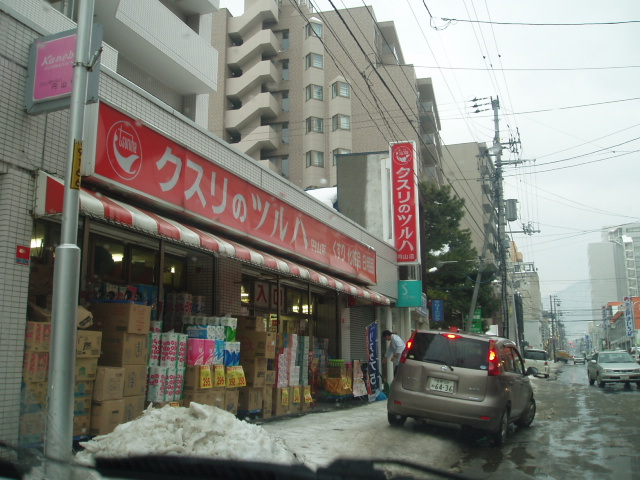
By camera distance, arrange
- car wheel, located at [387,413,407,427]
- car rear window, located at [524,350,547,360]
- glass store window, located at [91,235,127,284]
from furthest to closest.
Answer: car rear window, located at [524,350,547,360]
car wheel, located at [387,413,407,427]
glass store window, located at [91,235,127,284]

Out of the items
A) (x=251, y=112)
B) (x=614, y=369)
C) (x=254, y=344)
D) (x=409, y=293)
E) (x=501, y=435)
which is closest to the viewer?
(x=501, y=435)

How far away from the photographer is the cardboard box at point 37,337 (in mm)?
5738

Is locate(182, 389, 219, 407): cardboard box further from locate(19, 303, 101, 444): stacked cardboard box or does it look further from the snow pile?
the snow pile

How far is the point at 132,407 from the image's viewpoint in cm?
676

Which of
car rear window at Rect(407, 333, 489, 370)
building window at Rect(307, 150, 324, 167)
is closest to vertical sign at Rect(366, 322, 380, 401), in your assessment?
car rear window at Rect(407, 333, 489, 370)

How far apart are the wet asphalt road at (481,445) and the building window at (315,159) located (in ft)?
119

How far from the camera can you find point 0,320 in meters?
5.43

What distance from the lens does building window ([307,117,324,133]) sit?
4703 centimetres

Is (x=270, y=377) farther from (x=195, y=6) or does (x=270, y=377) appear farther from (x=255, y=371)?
(x=195, y=6)

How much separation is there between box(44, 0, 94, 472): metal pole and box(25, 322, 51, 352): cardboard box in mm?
1366

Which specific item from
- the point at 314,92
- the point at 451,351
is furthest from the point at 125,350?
the point at 314,92

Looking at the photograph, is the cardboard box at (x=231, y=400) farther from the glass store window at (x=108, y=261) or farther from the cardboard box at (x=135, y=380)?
the glass store window at (x=108, y=261)

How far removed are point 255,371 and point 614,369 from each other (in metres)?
17.7

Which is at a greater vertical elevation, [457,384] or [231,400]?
[457,384]
